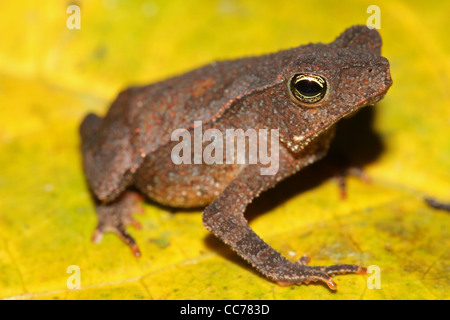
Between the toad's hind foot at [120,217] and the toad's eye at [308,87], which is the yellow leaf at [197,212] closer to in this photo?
the toad's hind foot at [120,217]

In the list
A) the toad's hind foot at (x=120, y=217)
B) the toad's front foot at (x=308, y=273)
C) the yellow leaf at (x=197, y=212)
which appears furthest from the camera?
the toad's hind foot at (x=120, y=217)

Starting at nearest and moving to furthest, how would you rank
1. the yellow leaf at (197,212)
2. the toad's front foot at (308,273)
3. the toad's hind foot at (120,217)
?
the toad's front foot at (308,273)
the yellow leaf at (197,212)
the toad's hind foot at (120,217)

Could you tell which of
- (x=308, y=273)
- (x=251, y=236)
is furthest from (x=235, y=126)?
(x=308, y=273)

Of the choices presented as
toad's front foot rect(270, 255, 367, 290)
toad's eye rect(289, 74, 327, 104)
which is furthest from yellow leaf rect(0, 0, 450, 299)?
toad's eye rect(289, 74, 327, 104)

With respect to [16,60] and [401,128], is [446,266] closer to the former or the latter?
[401,128]

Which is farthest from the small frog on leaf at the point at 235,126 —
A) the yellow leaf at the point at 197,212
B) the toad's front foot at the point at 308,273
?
the yellow leaf at the point at 197,212

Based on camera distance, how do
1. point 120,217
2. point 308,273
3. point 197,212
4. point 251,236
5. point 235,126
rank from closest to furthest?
1. point 308,273
2. point 251,236
3. point 235,126
4. point 120,217
5. point 197,212

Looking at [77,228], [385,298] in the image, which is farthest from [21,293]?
[385,298]

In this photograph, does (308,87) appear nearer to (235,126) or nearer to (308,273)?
(235,126)
